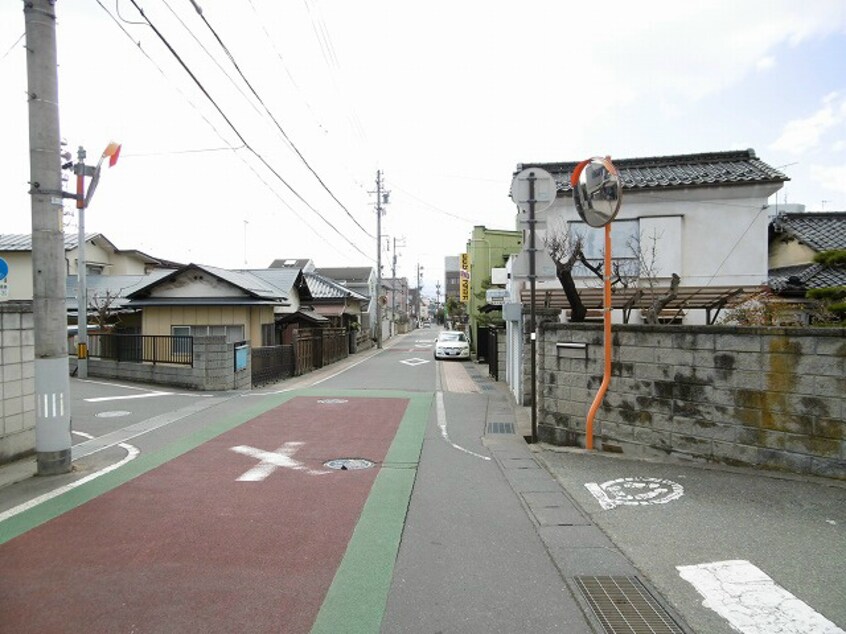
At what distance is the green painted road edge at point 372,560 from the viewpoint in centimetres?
328

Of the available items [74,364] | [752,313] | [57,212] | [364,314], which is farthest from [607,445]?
[364,314]

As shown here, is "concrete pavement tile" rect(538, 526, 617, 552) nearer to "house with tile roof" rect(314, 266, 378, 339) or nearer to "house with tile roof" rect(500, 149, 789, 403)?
"house with tile roof" rect(500, 149, 789, 403)

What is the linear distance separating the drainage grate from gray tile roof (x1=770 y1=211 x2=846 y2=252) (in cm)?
1047

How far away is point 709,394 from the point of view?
21.2 feet

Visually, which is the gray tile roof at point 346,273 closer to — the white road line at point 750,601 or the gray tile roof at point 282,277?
the gray tile roof at point 282,277

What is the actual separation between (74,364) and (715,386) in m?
20.0

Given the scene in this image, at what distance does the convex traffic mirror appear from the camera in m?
7.03

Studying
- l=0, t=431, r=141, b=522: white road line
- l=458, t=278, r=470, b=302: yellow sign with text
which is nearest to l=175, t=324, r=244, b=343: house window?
l=0, t=431, r=141, b=522: white road line

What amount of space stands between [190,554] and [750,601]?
4036mm

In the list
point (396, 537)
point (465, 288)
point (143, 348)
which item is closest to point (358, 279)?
point (465, 288)

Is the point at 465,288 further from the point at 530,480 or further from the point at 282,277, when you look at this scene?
the point at 530,480

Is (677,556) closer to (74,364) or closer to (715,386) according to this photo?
(715,386)

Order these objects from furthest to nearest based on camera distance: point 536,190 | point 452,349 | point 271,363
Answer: point 452,349 → point 271,363 → point 536,190

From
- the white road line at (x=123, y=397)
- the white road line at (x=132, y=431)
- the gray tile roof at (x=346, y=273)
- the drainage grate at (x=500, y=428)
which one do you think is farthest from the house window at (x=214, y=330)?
the gray tile roof at (x=346, y=273)
